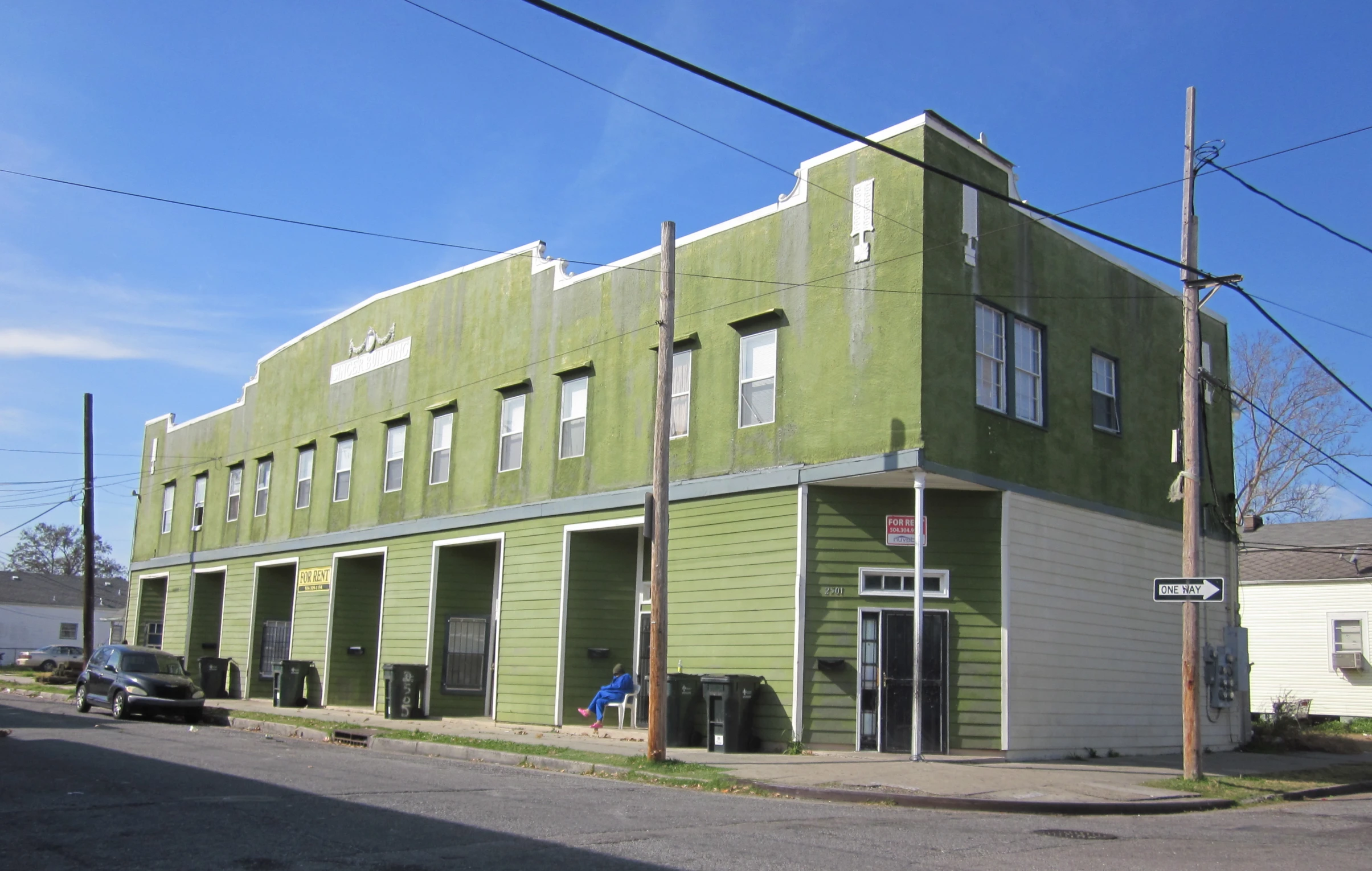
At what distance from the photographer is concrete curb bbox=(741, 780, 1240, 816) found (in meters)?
12.5

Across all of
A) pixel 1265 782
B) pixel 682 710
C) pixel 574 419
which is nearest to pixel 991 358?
pixel 1265 782

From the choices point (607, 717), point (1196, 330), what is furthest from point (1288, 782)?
point (607, 717)

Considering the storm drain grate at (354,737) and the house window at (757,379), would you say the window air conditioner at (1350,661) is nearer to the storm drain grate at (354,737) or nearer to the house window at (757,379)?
the house window at (757,379)

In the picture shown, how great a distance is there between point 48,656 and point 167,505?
66.1 feet

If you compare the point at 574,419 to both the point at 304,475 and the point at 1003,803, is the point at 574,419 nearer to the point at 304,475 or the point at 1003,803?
the point at 304,475

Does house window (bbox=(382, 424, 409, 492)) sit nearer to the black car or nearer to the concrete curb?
the black car

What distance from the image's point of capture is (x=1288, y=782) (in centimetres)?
1591

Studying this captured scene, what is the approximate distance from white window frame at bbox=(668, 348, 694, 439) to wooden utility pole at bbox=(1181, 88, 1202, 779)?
26.5ft

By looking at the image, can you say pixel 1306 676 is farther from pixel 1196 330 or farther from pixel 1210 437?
pixel 1196 330

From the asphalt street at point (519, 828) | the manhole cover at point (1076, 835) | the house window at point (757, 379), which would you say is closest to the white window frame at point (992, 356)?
the house window at point (757, 379)

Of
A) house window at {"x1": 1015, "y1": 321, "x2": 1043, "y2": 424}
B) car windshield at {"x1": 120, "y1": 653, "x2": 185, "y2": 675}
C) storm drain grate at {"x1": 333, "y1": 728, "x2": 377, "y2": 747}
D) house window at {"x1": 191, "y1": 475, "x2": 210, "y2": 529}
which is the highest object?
house window at {"x1": 1015, "y1": 321, "x2": 1043, "y2": 424}

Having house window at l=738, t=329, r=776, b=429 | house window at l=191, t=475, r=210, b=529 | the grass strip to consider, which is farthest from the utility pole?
the grass strip

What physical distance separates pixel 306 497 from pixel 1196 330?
76.6 ft

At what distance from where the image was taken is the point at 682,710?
1802cm
